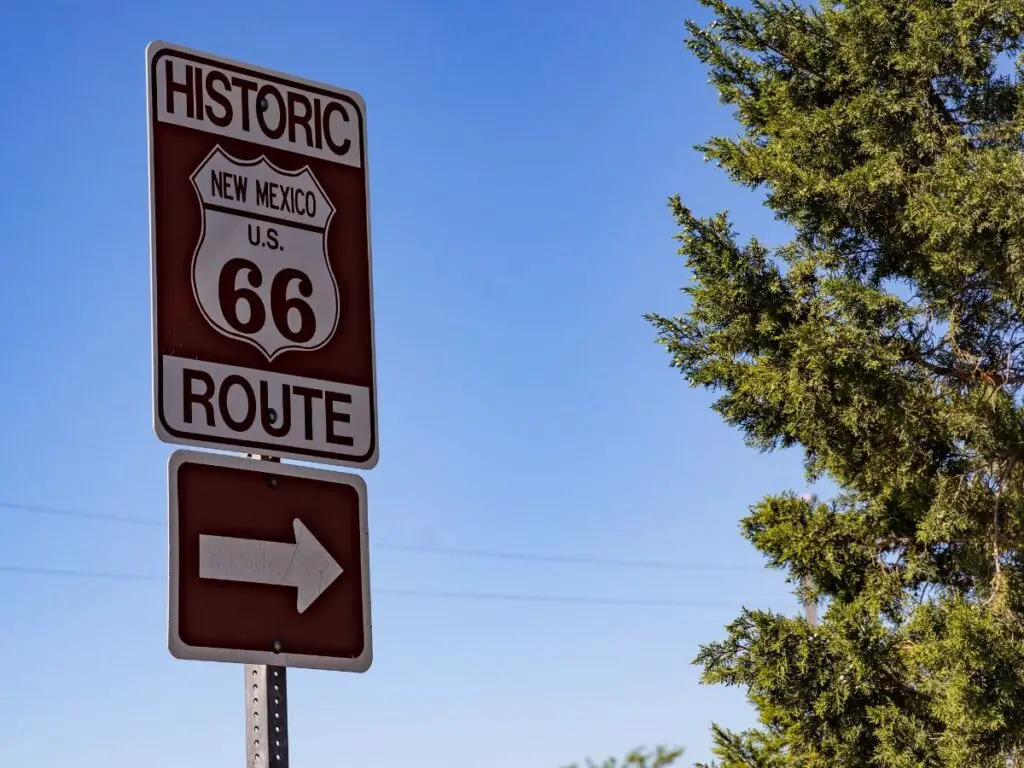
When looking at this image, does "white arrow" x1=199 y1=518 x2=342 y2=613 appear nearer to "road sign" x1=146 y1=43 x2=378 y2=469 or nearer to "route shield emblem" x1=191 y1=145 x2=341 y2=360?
"road sign" x1=146 y1=43 x2=378 y2=469

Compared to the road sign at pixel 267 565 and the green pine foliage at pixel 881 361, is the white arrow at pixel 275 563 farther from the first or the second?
the green pine foliage at pixel 881 361

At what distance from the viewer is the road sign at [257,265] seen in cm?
322

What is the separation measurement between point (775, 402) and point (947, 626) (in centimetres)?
257

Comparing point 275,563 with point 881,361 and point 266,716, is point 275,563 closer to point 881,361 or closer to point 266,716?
point 266,716

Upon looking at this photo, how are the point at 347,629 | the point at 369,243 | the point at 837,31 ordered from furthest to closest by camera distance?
the point at 837,31 < the point at 369,243 < the point at 347,629

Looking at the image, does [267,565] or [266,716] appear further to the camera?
[267,565]

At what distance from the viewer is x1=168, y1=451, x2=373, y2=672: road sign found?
301 centimetres

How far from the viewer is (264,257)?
11.2 ft

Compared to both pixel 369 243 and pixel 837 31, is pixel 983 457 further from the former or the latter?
pixel 369 243

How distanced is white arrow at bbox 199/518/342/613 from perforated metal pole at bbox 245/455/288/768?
0.18 m

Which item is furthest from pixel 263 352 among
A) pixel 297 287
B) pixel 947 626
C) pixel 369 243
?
pixel 947 626

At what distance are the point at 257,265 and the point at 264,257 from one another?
3 centimetres

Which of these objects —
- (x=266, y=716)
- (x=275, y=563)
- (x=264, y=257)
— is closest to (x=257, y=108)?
(x=264, y=257)

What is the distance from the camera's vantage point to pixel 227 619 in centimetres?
302
